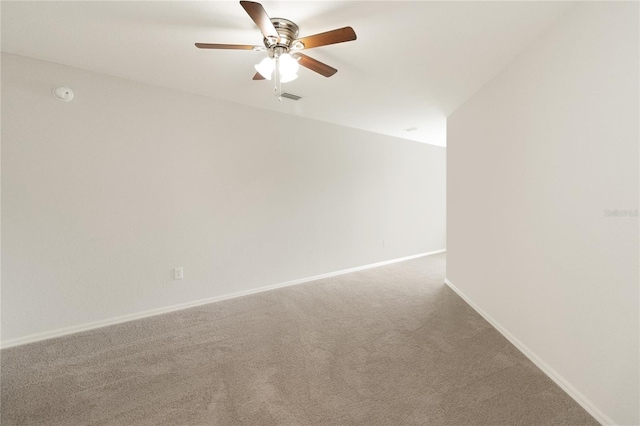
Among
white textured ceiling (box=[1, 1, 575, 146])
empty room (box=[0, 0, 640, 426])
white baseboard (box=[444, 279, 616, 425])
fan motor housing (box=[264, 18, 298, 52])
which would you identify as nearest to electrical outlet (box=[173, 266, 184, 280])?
empty room (box=[0, 0, 640, 426])

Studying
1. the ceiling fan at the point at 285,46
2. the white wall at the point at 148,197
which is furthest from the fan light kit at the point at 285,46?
the white wall at the point at 148,197

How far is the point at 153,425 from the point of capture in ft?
5.06

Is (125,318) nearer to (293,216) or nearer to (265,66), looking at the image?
(293,216)

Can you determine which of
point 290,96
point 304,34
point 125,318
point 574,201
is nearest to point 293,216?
point 290,96

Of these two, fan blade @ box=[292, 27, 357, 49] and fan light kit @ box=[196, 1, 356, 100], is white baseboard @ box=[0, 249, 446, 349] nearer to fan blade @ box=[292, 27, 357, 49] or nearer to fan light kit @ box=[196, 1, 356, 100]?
fan light kit @ box=[196, 1, 356, 100]

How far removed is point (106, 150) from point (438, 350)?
11.6ft

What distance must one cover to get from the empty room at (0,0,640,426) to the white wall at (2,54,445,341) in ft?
0.07

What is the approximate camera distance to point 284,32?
1.84 meters

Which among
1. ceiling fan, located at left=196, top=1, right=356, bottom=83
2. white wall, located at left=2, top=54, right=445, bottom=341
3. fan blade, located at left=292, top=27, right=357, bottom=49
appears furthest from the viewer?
white wall, located at left=2, top=54, right=445, bottom=341

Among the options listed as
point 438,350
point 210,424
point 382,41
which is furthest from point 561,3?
point 210,424

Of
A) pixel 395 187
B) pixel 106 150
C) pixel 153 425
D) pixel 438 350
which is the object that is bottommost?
pixel 438 350

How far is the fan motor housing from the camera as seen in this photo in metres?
1.79

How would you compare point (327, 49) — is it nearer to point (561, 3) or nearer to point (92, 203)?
point (561, 3)

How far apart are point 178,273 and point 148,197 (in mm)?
894
